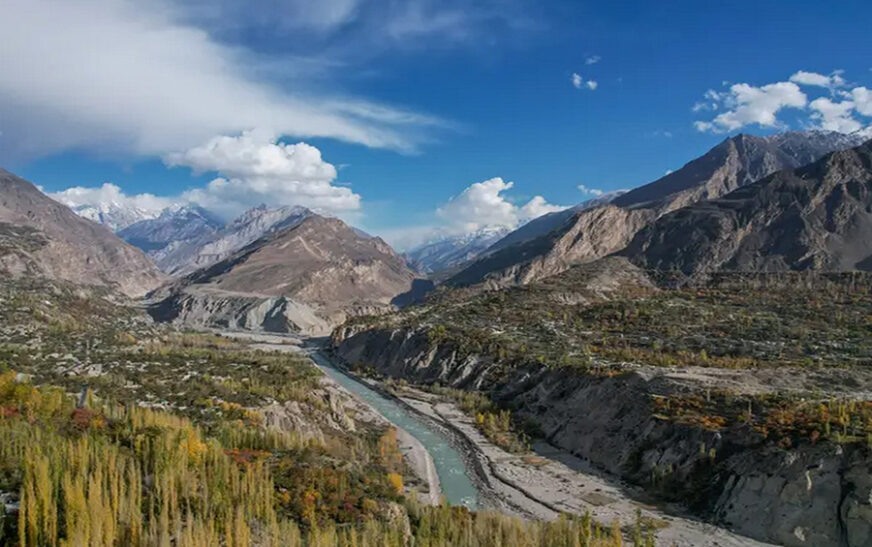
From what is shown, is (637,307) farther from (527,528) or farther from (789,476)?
(527,528)

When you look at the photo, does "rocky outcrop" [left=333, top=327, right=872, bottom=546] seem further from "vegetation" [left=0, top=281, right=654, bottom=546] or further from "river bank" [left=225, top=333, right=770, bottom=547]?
"vegetation" [left=0, top=281, right=654, bottom=546]

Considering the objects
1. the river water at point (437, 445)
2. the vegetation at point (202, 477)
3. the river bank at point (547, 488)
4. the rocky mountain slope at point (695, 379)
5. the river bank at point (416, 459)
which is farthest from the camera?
the river water at point (437, 445)

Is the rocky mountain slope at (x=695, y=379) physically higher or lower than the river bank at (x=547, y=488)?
higher

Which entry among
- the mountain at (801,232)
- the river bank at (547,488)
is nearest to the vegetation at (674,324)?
the river bank at (547,488)

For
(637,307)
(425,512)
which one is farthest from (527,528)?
(637,307)

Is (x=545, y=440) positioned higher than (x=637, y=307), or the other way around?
(x=637, y=307)

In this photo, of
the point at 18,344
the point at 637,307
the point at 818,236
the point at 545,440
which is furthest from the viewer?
the point at 818,236

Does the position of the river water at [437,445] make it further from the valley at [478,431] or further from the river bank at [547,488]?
the river bank at [547,488]

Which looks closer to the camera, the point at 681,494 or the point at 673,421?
the point at 681,494
